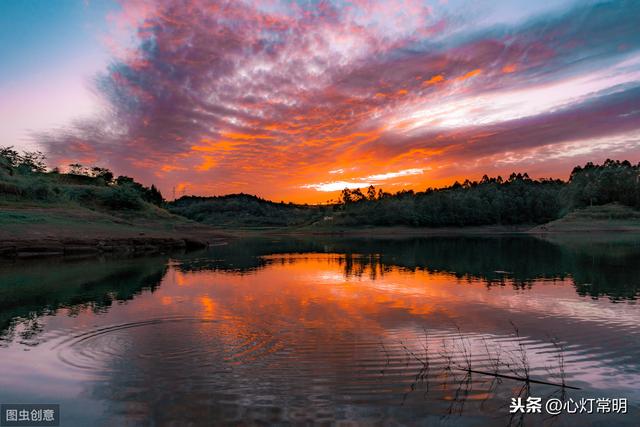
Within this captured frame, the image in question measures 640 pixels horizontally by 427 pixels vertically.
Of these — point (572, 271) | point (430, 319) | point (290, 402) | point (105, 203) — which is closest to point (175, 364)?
point (290, 402)

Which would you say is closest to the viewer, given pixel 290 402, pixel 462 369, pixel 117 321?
pixel 290 402

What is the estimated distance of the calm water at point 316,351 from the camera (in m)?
10.0

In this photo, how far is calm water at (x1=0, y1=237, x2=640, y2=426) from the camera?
32.8ft

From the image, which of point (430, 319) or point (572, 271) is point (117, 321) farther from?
point (572, 271)

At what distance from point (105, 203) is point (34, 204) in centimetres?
Result: 5469

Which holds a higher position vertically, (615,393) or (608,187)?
(608,187)

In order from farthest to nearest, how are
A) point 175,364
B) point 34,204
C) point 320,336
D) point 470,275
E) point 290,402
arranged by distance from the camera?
point 34,204
point 470,275
point 320,336
point 175,364
point 290,402

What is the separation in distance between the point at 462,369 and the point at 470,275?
27025 millimetres

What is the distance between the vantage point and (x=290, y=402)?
10289 mm

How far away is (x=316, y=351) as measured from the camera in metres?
14.8

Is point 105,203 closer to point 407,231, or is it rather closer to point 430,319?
point 407,231

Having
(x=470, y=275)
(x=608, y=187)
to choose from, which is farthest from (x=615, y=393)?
(x=608, y=187)

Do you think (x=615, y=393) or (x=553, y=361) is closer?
(x=615, y=393)

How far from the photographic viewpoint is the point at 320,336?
17000 millimetres
